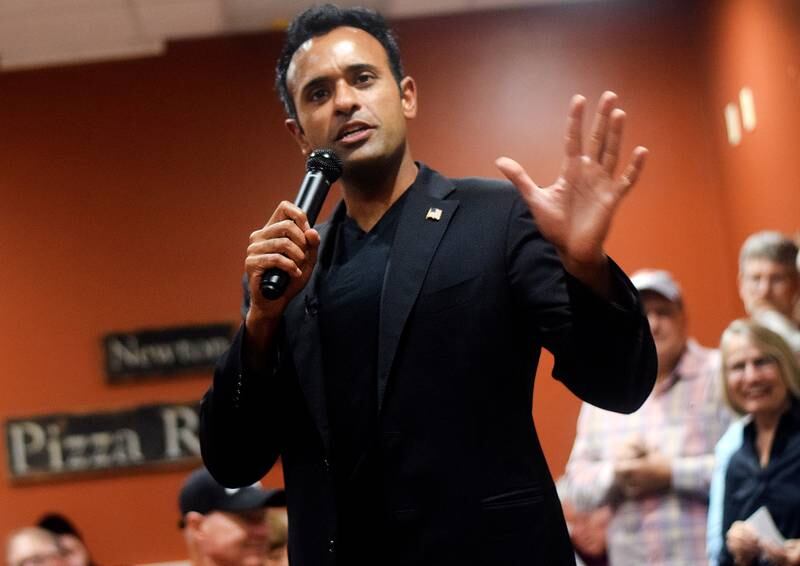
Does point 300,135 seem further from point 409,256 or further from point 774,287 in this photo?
point 774,287

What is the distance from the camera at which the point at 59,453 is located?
17.3ft

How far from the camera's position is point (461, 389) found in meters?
1.51

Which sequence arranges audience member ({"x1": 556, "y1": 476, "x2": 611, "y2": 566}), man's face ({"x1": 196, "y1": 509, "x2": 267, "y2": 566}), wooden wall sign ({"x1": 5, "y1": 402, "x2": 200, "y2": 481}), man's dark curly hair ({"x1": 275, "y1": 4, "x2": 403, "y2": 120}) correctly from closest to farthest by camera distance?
man's dark curly hair ({"x1": 275, "y1": 4, "x2": 403, "y2": 120})
man's face ({"x1": 196, "y1": 509, "x2": 267, "y2": 566})
audience member ({"x1": 556, "y1": 476, "x2": 611, "y2": 566})
wooden wall sign ({"x1": 5, "y1": 402, "x2": 200, "y2": 481})

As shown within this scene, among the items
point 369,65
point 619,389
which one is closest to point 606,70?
point 369,65

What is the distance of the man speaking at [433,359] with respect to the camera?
147 centimetres

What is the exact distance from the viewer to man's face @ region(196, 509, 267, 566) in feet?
9.32

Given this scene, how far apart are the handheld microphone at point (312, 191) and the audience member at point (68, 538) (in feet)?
8.43

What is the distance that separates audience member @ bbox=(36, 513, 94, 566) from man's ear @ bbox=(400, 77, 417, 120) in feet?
8.12

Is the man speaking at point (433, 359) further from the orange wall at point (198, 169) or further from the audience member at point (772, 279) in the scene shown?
the orange wall at point (198, 169)

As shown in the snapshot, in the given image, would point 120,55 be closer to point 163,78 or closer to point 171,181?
point 163,78

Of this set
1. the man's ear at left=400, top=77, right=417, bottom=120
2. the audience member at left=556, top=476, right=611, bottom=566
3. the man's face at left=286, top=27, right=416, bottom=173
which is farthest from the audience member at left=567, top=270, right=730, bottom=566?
the man's face at left=286, top=27, right=416, bottom=173

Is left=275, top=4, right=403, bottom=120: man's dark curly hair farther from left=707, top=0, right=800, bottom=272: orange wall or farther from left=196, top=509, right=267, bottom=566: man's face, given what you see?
left=707, top=0, right=800, bottom=272: orange wall

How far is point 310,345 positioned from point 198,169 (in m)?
4.01

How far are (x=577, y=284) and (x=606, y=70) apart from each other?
13.6ft
